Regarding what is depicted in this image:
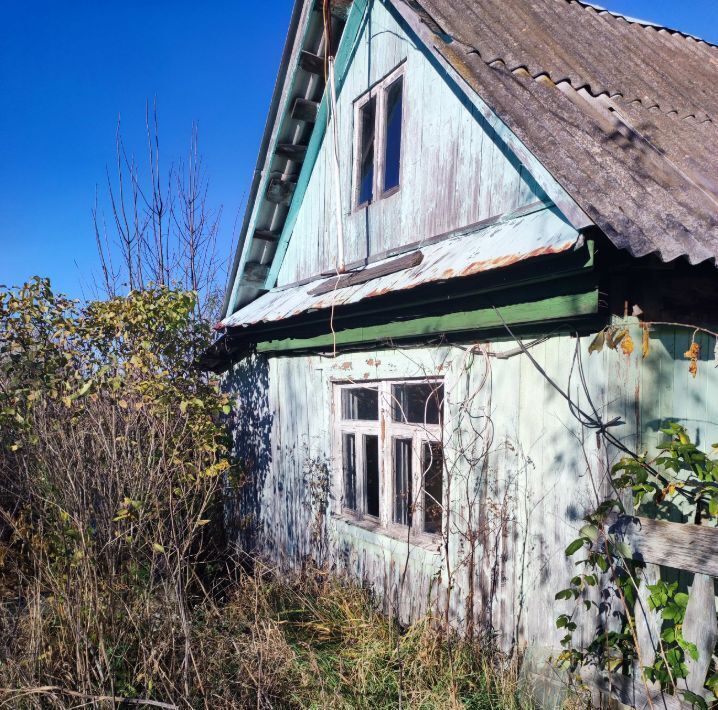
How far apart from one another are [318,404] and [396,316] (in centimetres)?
159

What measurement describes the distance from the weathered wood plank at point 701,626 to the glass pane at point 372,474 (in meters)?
3.05

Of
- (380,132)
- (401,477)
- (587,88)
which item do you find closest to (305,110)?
(380,132)

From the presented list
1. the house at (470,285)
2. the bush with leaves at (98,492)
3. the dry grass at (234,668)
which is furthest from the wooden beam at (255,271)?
the dry grass at (234,668)

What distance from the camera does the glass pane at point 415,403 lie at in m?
4.80

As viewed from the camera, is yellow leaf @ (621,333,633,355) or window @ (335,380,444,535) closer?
yellow leaf @ (621,333,633,355)

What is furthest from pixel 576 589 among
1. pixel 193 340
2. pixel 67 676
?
pixel 193 340

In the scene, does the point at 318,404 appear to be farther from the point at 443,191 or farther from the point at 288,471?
the point at 443,191

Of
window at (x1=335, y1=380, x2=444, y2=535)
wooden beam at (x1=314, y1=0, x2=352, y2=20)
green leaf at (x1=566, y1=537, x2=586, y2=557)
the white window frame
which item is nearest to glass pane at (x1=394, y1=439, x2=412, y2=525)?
window at (x1=335, y1=380, x2=444, y2=535)

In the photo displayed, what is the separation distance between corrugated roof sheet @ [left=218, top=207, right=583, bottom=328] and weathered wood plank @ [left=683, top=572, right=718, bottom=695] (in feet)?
5.49

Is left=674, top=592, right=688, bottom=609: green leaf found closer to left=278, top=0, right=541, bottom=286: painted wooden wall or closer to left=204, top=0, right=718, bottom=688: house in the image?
left=204, top=0, right=718, bottom=688: house

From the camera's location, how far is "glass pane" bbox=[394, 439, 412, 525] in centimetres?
508

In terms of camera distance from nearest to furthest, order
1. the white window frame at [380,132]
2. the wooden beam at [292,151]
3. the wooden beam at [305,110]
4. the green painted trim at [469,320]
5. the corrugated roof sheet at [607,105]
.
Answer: the corrugated roof sheet at [607,105]
the green painted trim at [469,320]
the white window frame at [380,132]
the wooden beam at [305,110]
the wooden beam at [292,151]

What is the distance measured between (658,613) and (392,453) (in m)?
2.38

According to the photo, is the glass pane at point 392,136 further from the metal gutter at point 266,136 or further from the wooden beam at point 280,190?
the wooden beam at point 280,190
